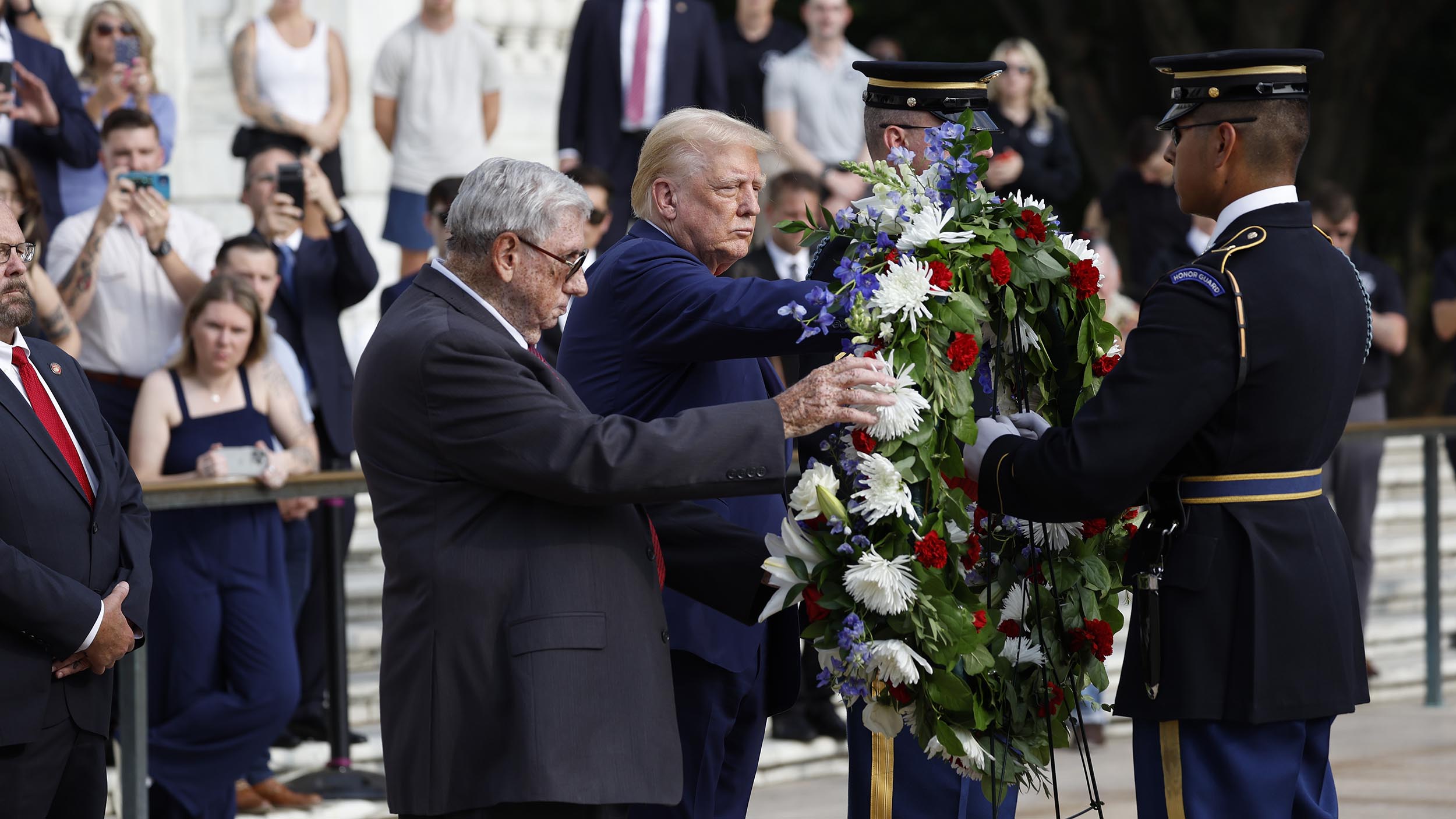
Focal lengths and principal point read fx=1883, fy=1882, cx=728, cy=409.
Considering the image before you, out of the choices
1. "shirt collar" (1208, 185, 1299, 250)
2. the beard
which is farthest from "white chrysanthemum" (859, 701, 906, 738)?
the beard

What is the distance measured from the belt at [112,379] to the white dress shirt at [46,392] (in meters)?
1.97

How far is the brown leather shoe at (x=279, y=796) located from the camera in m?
6.06

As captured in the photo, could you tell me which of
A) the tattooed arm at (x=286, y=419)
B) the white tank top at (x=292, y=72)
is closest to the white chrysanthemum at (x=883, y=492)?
the tattooed arm at (x=286, y=419)

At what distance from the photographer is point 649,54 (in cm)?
871

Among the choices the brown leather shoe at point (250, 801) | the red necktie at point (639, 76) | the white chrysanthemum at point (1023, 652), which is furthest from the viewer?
the red necktie at point (639, 76)

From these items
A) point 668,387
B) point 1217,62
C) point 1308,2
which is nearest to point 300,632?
point 668,387

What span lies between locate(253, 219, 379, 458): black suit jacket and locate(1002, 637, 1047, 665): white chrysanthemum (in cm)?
353

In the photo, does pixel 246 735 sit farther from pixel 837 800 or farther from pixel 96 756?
pixel 837 800

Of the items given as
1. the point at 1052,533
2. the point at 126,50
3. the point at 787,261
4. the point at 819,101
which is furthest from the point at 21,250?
the point at 819,101

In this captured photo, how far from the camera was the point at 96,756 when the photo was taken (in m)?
4.09

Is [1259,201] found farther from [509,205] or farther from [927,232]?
[509,205]

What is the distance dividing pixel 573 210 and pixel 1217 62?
49.2 inches

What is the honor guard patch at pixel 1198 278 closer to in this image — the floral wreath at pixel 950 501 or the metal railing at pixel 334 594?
the floral wreath at pixel 950 501

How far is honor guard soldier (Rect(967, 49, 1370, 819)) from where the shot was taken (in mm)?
3482
